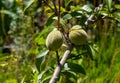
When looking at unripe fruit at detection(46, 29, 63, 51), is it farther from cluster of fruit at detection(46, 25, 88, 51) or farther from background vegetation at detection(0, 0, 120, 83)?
background vegetation at detection(0, 0, 120, 83)

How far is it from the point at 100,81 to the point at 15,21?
189cm

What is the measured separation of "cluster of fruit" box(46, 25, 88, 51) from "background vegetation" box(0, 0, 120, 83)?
0.09m

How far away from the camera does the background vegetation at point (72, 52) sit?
1.38 m

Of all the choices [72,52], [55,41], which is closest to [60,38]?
[55,41]

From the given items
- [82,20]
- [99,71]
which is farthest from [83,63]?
[82,20]

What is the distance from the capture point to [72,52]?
1.49 meters

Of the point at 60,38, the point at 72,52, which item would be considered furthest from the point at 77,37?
the point at 72,52

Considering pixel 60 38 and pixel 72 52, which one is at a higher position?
pixel 60 38

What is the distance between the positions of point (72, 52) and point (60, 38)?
0.98 ft

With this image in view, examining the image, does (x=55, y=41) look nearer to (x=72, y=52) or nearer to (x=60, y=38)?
(x=60, y=38)

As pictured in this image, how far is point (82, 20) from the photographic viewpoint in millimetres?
1446

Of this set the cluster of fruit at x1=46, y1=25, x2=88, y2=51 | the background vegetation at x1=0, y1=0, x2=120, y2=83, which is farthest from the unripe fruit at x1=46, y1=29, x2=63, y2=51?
the background vegetation at x1=0, y1=0, x2=120, y2=83

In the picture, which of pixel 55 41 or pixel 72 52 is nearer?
pixel 55 41

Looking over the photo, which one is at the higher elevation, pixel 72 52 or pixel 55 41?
pixel 55 41
